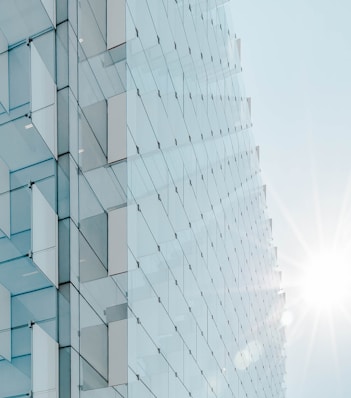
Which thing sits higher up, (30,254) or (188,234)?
(188,234)

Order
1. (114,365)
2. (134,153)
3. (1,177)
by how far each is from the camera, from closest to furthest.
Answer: (1,177)
(114,365)
(134,153)

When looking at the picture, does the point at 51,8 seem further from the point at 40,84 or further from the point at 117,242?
the point at 117,242

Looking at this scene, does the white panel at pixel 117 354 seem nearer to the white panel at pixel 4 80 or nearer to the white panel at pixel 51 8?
the white panel at pixel 4 80

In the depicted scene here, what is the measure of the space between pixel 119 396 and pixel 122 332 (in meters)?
1.34

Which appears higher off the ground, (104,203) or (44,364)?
(104,203)

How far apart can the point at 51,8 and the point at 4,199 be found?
158 inches

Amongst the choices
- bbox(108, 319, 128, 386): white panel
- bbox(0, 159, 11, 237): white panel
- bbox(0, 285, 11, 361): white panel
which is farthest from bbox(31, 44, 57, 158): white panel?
bbox(108, 319, 128, 386): white panel

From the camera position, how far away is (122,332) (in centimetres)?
1364

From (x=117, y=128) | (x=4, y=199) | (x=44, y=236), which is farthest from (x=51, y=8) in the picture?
(x=44, y=236)

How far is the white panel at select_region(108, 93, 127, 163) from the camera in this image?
47.0 ft

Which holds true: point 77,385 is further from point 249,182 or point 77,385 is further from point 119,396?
point 249,182

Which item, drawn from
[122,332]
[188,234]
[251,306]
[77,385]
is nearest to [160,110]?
[188,234]

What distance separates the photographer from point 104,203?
13.7 metres

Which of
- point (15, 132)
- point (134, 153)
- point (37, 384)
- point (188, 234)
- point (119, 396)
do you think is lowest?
point (37, 384)
